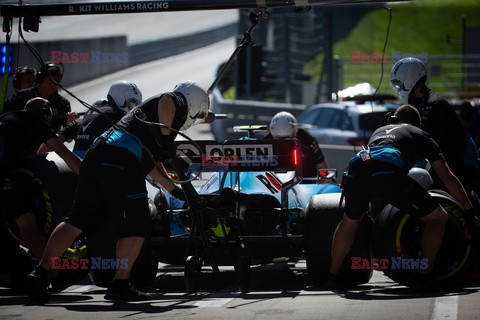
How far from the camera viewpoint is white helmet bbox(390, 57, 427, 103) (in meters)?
11.6

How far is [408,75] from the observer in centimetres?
1164

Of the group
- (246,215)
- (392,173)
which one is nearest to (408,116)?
(392,173)

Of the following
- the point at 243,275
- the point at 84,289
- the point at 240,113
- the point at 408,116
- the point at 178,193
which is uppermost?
the point at 408,116

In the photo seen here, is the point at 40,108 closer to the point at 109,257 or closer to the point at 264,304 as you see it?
the point at 109,257

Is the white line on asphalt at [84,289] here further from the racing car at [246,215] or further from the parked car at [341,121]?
the parked car at [341,121]

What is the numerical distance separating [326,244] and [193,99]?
1749 mm

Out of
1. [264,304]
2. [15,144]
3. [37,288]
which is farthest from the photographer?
[15,144]

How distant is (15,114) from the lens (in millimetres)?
10891

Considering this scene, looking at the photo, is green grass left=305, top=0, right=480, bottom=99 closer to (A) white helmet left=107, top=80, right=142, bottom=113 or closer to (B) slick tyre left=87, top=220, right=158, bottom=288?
(A) white helmet left=107, top=80, right=142, bottom=113

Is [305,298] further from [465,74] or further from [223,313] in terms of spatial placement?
[465,74]

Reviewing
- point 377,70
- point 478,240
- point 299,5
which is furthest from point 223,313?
point 377,70

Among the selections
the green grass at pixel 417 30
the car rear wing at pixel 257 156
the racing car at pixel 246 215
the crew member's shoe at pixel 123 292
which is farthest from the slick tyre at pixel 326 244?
the green grass at pixel 417 30

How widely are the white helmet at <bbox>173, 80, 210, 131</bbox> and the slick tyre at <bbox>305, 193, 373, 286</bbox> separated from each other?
1.33 meters

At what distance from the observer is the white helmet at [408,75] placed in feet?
38.2
